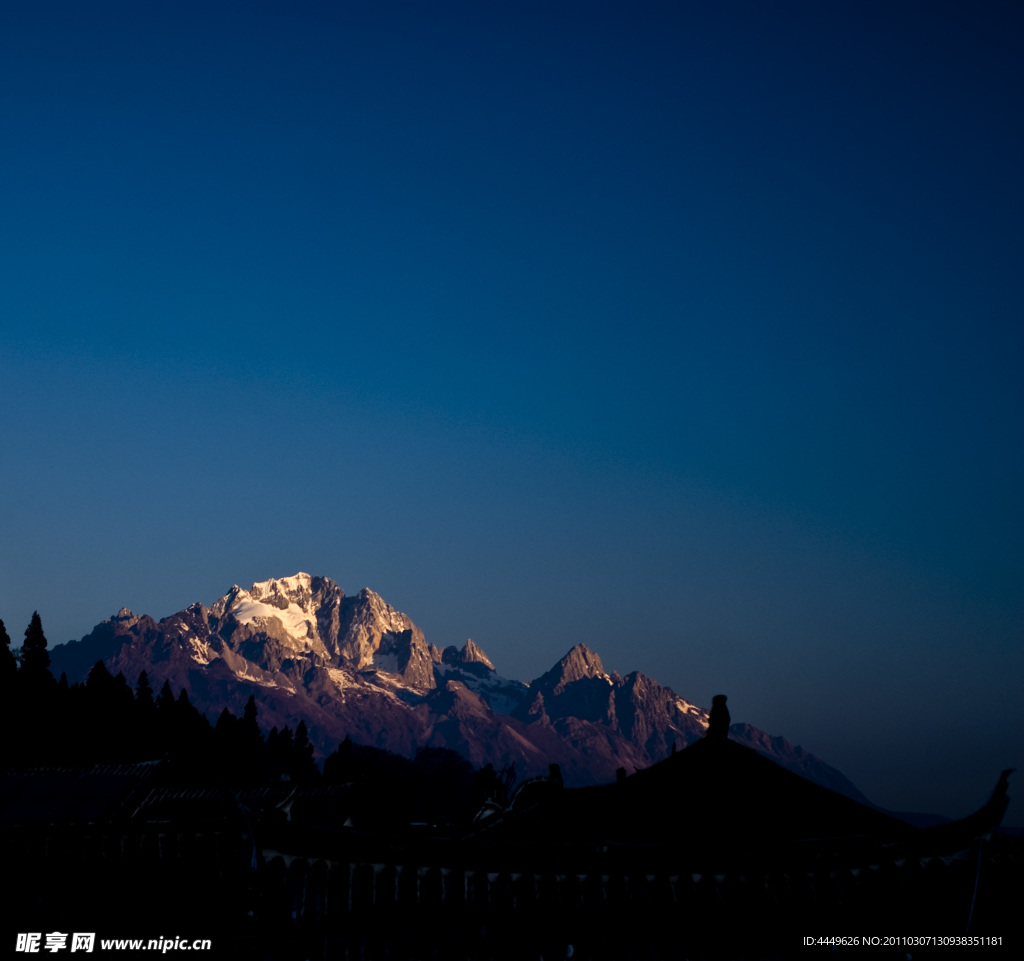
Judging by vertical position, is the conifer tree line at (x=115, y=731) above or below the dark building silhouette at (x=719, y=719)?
below

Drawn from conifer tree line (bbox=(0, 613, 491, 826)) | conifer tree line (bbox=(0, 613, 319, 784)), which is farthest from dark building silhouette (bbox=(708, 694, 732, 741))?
conifer tree line (bbox=(0, 613, 319, 784))

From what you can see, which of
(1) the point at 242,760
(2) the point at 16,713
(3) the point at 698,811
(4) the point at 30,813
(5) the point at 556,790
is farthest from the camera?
(1) the point at 242,760

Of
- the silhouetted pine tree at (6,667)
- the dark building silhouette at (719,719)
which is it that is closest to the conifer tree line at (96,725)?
the silhouetted pine tree at (6,667)

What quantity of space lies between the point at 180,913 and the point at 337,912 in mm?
1709

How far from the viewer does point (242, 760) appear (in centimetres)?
10544

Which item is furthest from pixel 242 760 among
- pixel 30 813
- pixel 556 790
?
pixel 556 790

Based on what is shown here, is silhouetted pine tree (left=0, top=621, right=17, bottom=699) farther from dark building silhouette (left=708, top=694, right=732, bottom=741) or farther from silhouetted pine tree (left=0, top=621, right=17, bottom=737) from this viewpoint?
dark building silhouette (left=708, top=694, right=732, bottom=741)

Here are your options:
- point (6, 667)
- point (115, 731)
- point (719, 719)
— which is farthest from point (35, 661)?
point (719, 719)

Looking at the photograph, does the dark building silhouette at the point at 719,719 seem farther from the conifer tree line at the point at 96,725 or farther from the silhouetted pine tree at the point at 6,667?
the silhouetted pine tree at the point at 6,667

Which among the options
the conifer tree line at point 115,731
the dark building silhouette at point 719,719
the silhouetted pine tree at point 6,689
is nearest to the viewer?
the dark building silhouette at point 719,719

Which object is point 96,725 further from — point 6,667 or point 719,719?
point 719,719

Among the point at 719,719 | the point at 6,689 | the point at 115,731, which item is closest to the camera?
→ the point at 719,719

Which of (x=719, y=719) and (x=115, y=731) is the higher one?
(x=719, y=719)

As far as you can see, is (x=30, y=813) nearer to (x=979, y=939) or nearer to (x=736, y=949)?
(x=736, y=949)
